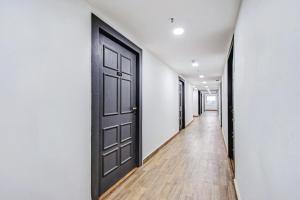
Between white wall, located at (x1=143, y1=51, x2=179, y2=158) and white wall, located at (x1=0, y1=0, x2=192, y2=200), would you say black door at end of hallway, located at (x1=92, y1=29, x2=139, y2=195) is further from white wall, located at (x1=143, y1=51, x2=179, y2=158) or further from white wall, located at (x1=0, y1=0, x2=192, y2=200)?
white wall, located at (x1=143, y1=51, x2=179, y2=158)

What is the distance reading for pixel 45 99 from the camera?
1.52 meters

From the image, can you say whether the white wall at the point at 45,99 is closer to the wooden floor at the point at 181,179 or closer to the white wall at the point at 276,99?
the wooden floor at the point at 181,179

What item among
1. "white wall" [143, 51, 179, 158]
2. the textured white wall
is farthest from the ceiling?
"white wall" [143, 51, 179, 158]

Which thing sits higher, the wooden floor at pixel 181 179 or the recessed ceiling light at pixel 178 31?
the recessed ceiling light at pixel 178 31

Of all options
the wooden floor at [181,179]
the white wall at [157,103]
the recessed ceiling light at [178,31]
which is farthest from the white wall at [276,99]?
the white wall at [157,103]

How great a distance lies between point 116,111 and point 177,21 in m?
1.55

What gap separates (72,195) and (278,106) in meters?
1.91

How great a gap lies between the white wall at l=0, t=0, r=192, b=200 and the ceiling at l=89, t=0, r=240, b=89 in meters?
0.39

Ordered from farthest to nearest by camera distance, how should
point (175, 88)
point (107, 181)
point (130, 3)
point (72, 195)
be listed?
point (175, 88) → point (107, 181) → point (130, 3) → point (72, 195)

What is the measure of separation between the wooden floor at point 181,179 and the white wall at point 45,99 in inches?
32.9

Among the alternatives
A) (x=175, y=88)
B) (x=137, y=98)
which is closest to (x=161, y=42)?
(x=137, y=98)

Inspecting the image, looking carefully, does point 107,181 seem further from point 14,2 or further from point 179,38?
point 179,38

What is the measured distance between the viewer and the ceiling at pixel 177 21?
6.76 feet

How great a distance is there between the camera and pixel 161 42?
11.2 feet
